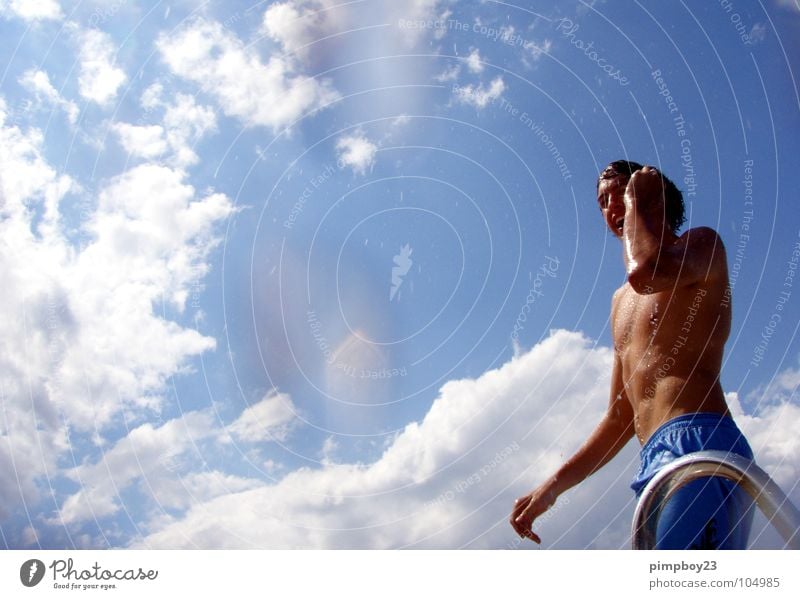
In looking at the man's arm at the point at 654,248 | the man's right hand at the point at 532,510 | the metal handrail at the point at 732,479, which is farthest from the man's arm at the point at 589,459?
the man's arm at the point at 654,248

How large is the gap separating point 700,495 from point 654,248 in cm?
115

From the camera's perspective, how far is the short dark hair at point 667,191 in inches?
144

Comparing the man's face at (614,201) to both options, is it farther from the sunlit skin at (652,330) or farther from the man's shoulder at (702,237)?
the man's shoulder at (702,237)

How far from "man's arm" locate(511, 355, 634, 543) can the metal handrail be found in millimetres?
713

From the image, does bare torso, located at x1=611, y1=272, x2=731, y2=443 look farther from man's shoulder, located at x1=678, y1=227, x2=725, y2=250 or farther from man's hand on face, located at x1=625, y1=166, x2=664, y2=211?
man's hand on face, located at x1=625, y1=166, x2=664, y2=211

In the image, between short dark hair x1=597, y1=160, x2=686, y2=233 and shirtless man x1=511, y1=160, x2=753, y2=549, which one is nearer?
shirtless man x1=511, y1=160, x2=753, y2=549

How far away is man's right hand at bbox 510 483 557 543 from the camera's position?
365cm

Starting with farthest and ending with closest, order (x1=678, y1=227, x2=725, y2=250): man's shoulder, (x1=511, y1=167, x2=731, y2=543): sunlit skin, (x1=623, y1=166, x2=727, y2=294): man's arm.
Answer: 1. (x1=678, y1=227, x2=725, y2=250): man's shoulder
2. (x1=511, y1=167, x2=731, y2=543): sunlit skin
3. (x1=623, y1=166, x2=727, y2=294): man's arm

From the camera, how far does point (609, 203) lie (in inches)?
144

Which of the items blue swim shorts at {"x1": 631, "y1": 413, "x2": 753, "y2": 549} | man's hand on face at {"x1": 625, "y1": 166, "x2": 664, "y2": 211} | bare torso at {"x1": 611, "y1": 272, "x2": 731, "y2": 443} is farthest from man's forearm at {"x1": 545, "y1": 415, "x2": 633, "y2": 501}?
man's hand on face at {"x1": 625, "y1": 166, "x2": 664, "y2": 211}
